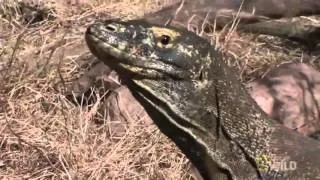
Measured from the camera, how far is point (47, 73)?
17.7 feet

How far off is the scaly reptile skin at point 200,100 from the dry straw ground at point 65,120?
5.36 ft

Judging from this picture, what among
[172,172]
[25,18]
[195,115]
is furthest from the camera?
[25,18]

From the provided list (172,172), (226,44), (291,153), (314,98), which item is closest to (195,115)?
(291,153)

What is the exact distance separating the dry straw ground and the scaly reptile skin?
163 cm

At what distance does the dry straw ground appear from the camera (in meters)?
4.27

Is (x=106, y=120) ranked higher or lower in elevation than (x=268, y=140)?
lower

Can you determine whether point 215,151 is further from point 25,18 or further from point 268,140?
point 25,18

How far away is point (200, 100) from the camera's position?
8.34ft

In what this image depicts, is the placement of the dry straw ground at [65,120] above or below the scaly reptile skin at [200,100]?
below

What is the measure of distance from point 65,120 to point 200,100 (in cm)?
209

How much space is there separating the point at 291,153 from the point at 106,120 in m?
2.26

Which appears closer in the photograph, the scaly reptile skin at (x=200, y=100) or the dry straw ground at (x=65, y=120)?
the scaly reptile skin at (x=200, y=100)

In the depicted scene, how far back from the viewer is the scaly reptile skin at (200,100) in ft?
8.24

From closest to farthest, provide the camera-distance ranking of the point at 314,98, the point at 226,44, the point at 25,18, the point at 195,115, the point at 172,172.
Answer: the point at 195,115, the point at 172,172, the point at 314,98, the point at 226,44, the point at 25,18
